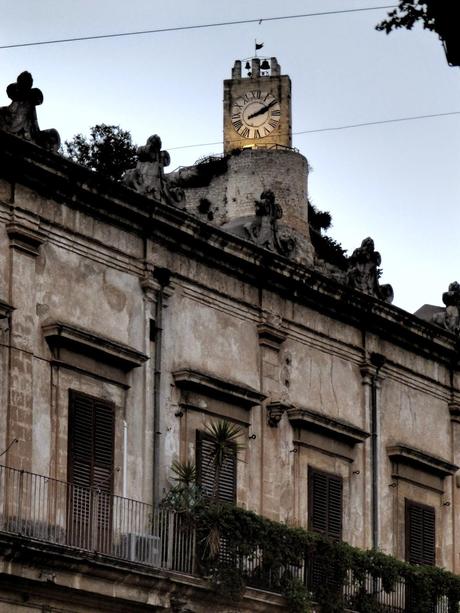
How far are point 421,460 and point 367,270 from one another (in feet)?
10.5

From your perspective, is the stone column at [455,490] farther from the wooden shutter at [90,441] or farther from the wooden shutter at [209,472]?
the wooden shutter at [90,441]

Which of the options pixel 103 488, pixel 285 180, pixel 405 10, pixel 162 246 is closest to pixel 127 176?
pixel 162 246

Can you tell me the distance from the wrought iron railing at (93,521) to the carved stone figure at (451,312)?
9.27 metres

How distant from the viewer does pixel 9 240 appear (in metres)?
23.0

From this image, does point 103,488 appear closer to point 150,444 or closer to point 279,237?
point 150,444

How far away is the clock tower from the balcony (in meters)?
27.5

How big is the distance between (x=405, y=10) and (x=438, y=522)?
1941cm

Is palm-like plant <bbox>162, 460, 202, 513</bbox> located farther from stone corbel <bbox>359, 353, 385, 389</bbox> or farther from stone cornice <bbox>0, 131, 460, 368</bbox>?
stone corbel <bbox>359, 353, 385, 389</bbox>

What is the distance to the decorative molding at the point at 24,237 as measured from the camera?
2300cm

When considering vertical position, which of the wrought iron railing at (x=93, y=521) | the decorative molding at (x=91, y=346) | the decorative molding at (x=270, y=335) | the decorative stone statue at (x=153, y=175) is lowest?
the wrought iron railing at (x=93, y=521)

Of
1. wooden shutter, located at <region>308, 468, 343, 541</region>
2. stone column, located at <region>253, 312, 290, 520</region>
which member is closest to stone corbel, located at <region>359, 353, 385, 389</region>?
wooden shutter, located at <region>308, 468, 343, 541</region>

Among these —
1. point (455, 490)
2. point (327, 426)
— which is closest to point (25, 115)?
point (327, 426)

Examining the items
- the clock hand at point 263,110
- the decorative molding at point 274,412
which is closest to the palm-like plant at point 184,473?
the decorative molding at point 274,412

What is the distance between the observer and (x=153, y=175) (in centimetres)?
2545
